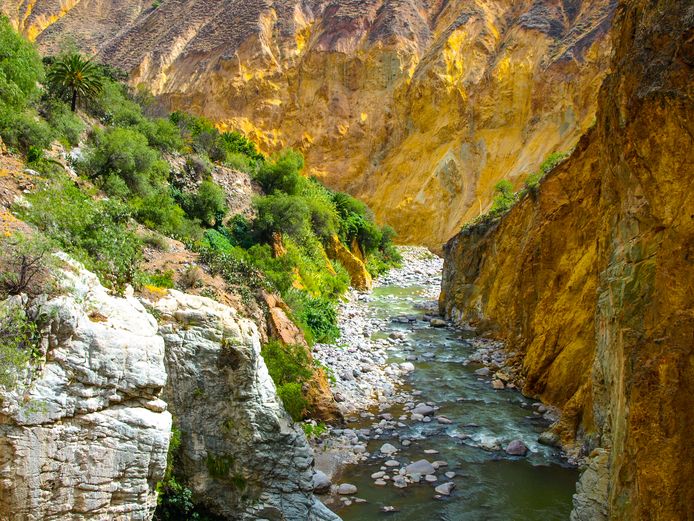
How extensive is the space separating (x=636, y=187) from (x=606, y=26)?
130 ft

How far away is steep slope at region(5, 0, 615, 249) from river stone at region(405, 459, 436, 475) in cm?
3185

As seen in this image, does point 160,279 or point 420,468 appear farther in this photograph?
point 420,468

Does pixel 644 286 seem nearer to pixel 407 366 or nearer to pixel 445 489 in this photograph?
pixel 445 489

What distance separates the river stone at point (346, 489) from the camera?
7.94m

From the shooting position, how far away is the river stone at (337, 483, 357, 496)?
26.0 ft

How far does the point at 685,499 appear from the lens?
185 inches

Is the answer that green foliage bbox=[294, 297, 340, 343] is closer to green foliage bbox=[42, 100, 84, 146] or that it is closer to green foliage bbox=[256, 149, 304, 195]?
green foliage bbox=[256, 149, 304, 195]

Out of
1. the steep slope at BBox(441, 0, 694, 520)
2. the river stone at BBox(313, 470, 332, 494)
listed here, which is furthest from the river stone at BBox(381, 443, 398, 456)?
the steep slope at BBox(441, 0, 694, 520)

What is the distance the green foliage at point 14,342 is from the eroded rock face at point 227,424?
1.72 meters

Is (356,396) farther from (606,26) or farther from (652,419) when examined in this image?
(606,26)

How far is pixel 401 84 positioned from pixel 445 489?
44.9 m

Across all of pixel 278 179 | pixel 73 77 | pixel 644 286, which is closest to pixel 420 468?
pixel 644 286

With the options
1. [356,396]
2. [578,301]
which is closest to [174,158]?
[356,396]

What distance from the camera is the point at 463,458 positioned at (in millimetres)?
9016
